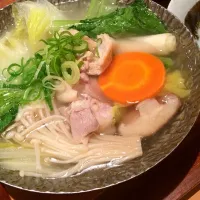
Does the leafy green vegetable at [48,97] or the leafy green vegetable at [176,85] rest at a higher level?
the leafy green vegetable at [48,97]

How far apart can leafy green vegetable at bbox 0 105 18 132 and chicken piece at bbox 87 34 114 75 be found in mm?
474

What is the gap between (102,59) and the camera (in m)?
2.24

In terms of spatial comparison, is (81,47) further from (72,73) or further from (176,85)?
(176,85)

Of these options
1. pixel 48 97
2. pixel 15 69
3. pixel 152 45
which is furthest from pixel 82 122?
pixel 152 45

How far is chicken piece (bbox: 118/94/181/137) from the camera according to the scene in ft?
6.72

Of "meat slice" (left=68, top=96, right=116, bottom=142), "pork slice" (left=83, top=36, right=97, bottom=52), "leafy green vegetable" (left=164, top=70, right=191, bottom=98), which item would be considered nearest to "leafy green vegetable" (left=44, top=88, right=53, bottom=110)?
"meat slice" (left=68, top=96, right=116, bottom=142)

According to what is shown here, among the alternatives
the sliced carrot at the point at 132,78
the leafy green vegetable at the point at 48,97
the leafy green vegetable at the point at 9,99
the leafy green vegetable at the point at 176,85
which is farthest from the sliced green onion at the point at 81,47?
the leafy green vegetable at the point at 176,85

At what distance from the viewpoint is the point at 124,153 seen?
1.95 meters

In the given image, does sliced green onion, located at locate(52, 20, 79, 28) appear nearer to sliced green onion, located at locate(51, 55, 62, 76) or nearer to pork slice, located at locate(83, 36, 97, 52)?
pork slice, located at locate(83, 36, 97, 52)

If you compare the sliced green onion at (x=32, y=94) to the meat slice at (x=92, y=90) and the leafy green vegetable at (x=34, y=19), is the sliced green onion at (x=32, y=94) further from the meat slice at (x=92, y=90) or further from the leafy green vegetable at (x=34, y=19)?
the leafy green vegetable at (x=34, y=19)

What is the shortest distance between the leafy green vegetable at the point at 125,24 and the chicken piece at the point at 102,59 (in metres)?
0.21

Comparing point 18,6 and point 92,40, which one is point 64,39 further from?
point 18,6

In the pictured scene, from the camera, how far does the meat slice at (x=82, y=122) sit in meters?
2.01

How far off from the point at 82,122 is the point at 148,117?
347 millimetres
